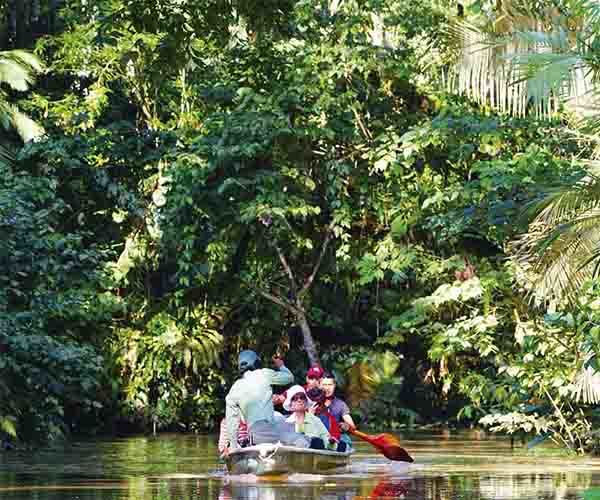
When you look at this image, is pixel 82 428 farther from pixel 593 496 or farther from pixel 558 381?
pixel 593 496

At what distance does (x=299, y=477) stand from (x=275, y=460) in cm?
46

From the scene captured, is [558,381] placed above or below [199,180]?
below

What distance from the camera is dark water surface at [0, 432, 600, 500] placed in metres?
14.6

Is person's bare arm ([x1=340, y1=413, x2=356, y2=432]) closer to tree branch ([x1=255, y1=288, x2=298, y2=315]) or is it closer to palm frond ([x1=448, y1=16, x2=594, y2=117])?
palm frond ([x1=448, y1=16, x2=594, y2=117])

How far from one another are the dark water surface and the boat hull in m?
0.11

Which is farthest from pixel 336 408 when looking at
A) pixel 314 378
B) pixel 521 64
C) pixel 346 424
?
pixel 521 64

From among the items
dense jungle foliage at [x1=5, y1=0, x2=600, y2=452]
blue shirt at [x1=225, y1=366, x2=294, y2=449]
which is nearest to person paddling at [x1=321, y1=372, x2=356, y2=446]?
blue shirt at [x1=225, y1=366, x2=294, y2=449]

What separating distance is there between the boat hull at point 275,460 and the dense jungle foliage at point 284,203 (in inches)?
380

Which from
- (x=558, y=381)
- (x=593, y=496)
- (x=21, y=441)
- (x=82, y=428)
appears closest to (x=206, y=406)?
(x=82, y=428)

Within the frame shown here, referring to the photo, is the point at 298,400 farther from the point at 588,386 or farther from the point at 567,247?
the point at 588,386

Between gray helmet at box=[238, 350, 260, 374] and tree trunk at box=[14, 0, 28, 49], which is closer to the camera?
gray helmet at box=[238, 350, 260, 374]

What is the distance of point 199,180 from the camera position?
30.1m

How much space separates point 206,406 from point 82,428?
98.5 inches

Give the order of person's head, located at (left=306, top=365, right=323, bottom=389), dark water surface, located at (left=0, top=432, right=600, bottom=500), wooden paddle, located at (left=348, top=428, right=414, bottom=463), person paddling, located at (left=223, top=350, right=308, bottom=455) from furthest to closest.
Answer: 1. person's head, located at (left=306, top=365, right=323, bottom=389)
2. wooden paddle, located at (left=348, top=428, right=414, bottom=463)
3. person paddling, located at (left=223, top=350, right=308, bottom=455)
4. dark water surface, located at (left=0, top=432, right=600, bottom=500)
